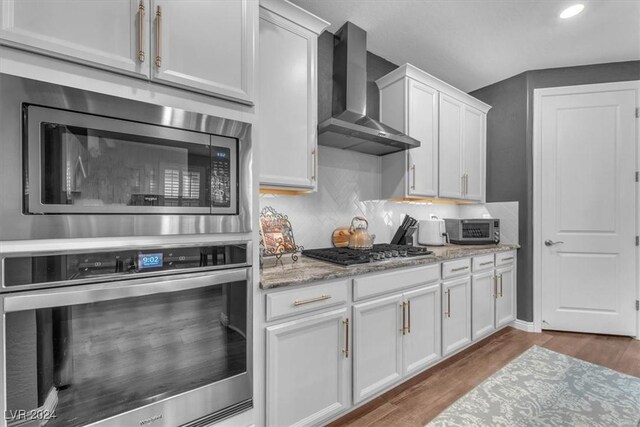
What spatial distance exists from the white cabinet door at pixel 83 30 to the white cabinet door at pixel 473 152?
2.95m

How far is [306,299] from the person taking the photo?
1475mm

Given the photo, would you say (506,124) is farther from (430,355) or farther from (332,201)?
(430,355)

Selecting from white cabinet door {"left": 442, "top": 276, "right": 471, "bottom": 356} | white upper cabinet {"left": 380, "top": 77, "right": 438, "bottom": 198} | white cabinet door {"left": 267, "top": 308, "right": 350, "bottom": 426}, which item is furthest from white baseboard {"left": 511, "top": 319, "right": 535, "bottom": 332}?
white cabinet door {"left": 267, "top": 308, "right": 350, "bottom": 426}

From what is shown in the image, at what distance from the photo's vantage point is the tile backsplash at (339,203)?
226cm

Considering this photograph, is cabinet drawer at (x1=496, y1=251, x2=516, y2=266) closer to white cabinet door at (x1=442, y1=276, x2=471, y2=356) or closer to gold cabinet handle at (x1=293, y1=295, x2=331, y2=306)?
white cabinet door at (x1=442, y1=276, x2=471, y2=356)

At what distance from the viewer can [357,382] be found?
1.68m

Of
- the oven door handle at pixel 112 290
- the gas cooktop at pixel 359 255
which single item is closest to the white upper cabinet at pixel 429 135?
the gas cooktop at pixel 359 255

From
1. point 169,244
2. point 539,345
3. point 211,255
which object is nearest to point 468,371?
point 539,345

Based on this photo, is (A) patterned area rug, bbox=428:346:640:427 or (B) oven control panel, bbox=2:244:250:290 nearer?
(B) oven control panel, bbox=2:244:250:290

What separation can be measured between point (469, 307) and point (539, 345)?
90 cm

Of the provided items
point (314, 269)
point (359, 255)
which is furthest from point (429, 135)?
point (314, 269)

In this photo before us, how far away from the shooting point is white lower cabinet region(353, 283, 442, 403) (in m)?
1.70

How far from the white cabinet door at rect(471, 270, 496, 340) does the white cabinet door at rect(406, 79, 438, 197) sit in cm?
90

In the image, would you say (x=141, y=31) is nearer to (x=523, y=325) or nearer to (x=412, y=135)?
(x=412, y=135)
